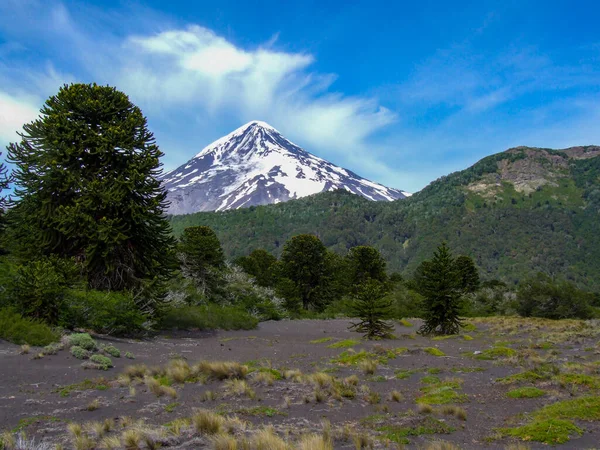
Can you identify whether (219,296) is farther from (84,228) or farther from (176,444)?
(176,444)

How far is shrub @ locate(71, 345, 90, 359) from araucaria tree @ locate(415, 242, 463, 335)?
1611 centimetres

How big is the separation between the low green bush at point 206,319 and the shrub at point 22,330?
676 cm

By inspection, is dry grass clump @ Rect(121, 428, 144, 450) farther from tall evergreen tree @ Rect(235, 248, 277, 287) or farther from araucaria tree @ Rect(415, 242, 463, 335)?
tall evergreen tree @ Rect(235, 248, 277, 287)

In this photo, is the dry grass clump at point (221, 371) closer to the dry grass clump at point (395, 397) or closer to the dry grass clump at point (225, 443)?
the dry grass clump at point (395, 397)

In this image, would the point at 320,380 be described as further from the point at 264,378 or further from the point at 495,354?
the point at 495,354

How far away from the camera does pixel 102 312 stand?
1445cm

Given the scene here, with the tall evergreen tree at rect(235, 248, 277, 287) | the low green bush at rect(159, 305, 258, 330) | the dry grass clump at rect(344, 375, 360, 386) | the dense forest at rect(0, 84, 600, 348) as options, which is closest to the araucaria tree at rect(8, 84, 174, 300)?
the dense forest at rect(0, 84, 600, 348)

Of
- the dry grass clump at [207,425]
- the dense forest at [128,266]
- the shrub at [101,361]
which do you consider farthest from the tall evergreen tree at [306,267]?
the dry grass clump at [207,425]

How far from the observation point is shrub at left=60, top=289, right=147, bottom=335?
13.9 meters

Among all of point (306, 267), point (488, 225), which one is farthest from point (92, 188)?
point (488, 225)

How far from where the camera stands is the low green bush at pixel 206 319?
66.6ft

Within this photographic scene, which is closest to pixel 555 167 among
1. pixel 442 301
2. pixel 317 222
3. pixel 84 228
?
pixel 317 222

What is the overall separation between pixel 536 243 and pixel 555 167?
7944 cm

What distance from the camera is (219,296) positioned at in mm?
28078
